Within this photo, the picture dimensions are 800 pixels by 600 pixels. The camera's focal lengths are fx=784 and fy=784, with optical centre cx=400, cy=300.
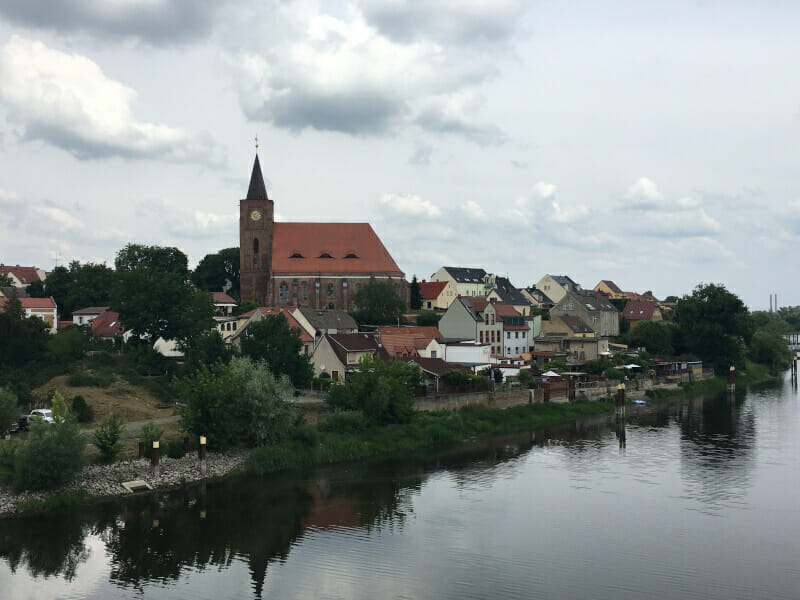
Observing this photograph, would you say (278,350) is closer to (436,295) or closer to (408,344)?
(408,344)

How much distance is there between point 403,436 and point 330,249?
59.1m

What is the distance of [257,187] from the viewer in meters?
99.2

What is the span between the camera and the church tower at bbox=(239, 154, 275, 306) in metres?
98.9

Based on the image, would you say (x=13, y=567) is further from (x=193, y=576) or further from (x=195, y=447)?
(x=195, y=447)

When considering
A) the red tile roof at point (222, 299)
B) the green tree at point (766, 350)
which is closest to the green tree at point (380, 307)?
the red tile roof at point (222, 299)

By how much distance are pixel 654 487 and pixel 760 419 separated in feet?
84.9

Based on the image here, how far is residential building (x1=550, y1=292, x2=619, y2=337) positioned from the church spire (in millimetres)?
38726

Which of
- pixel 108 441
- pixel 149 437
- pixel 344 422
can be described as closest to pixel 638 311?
pixel 344 422

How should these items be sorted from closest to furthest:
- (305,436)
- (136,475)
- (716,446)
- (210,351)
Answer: (136,475) < (305,436) < (716,446) < (210,351)

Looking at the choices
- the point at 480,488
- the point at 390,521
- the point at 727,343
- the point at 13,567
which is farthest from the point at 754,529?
the point at 727,343

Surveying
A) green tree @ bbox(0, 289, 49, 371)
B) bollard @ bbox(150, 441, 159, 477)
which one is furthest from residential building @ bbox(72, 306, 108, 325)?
bollard @ bbox(150, 441, 159, 477)

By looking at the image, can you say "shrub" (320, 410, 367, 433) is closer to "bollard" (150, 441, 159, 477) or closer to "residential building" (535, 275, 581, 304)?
"bollard" (150, 441, 159, 477)

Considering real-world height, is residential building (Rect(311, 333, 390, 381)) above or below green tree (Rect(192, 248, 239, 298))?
below

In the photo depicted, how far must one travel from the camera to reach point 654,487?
36000 mm
